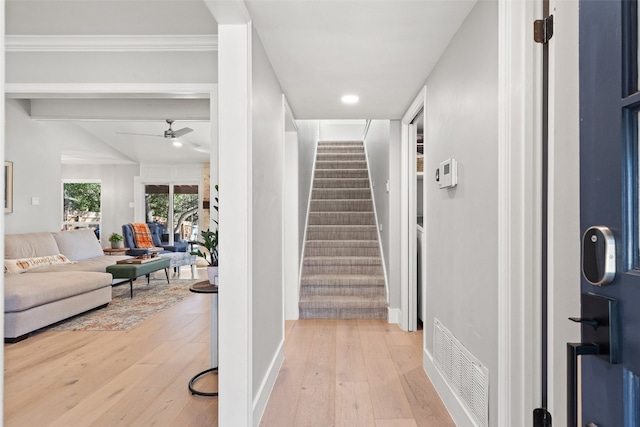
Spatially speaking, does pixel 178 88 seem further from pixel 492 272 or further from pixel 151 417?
pixel 492 272

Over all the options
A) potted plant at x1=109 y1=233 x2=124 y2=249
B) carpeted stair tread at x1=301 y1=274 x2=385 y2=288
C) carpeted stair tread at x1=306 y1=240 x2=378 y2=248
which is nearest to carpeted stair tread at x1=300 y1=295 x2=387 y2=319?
carpeted stair tread at x1=301 y1=274 x2=385 y2=288

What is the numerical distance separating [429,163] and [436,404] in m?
1.59

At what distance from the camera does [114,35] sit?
2.90 metres

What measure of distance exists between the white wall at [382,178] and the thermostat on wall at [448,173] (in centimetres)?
185

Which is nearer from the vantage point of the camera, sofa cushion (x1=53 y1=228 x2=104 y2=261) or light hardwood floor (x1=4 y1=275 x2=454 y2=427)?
light hardwood floor (x1=4 y1=275 x2=454 y2=427)

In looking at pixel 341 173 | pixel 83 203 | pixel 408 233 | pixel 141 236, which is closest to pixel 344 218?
pixel 341 173

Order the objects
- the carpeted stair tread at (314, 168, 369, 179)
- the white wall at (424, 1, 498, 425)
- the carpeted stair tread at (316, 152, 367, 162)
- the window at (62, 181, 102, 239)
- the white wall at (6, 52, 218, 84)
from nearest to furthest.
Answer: the white wall at (424, 1, 498, 425) < the white wall at (6, 52, 218, 84) < the carpeted stair tread at (314, 168, 369, 179) < the carpeted stair tread at (316, 152, 367, 162) < the window at (62, 181, 102, 239)

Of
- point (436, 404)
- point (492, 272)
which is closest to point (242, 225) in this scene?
point (492, 272)

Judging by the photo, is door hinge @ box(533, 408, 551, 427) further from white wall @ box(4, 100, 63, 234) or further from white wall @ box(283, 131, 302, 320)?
white wall @ box(4, 100, 63, 234)

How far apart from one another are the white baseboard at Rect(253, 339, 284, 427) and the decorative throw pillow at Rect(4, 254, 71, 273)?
140 inches

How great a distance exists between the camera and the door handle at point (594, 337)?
59 cm

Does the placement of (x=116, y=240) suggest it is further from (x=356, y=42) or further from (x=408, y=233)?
(x=356, y=42)

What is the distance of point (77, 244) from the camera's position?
5.88m

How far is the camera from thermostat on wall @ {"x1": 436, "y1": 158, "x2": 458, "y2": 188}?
2125mm
